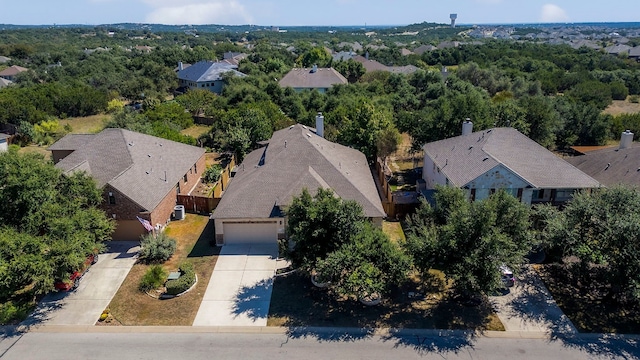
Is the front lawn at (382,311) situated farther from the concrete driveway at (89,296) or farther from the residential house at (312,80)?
the residential house at (312,80)

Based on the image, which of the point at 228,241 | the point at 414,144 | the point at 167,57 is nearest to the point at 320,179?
the point at 228,241

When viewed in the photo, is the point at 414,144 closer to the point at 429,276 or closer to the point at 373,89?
the point at 429,276

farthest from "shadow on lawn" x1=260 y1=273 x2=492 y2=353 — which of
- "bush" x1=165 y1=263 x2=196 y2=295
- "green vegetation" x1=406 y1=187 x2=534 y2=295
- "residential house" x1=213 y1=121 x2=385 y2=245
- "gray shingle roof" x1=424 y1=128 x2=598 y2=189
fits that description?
"gray shingle roof" x1=424 y1=128 x2=598 y2=189

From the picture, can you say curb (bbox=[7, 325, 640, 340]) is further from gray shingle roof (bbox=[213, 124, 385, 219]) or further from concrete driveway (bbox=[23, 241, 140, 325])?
gray shingle roof (bbox=[213, 124, 385, 219])

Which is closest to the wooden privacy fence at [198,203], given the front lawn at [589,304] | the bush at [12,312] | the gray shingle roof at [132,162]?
the gray shingle roof at [132,162]

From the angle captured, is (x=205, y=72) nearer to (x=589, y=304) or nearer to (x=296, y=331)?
(x=296, y=331)

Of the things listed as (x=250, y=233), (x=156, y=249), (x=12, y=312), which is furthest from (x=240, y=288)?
(x=12, y=312)
